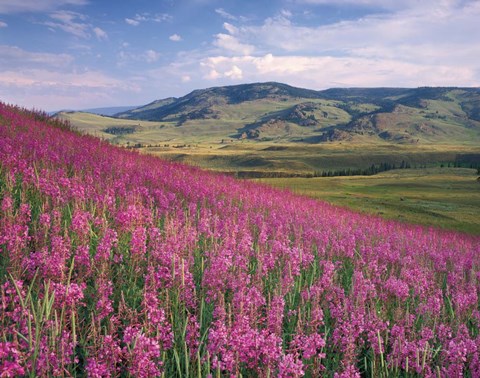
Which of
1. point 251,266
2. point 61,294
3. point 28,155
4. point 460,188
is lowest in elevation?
point 460,188

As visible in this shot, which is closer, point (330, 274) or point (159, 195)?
point (330, 274)

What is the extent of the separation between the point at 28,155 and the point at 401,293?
9.30m

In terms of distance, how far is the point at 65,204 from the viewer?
7.74 metres

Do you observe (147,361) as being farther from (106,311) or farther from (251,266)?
(251,266)

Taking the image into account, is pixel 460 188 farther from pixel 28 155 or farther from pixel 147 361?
pixel 147 361

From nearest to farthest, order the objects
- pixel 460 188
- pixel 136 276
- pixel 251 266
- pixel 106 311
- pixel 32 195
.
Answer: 1. pixel 106 311
2. pixel 136 276
3. pixel 251 266
4. pixel 32 195
5. pixel 460 188

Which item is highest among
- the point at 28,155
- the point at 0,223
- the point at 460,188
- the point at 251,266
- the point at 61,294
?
the point at 28,155

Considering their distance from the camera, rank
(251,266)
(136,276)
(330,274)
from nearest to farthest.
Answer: (136,276)
(330,274)
(251,266)

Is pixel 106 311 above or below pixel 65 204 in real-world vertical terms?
below

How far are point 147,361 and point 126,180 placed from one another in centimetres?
884

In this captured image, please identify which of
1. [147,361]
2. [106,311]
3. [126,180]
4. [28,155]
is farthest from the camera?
[126,180]

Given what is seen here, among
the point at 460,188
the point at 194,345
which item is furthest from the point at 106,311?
the point at 460,188

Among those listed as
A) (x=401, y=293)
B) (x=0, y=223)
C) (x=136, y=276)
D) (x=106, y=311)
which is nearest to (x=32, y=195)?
(x=0, y=223)

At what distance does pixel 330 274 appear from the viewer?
6.44 metres
